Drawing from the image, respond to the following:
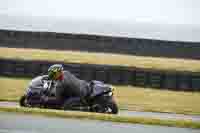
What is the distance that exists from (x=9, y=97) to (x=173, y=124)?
4.63 meters

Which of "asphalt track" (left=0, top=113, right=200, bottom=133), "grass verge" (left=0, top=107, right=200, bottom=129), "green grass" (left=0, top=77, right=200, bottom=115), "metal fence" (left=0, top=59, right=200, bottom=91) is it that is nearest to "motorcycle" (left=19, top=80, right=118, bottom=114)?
"grass verge" (left=0, top=107, right=200, bottom=129)

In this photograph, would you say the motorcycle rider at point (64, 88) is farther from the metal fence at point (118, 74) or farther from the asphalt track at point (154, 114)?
the metal fence at point (118, 74)

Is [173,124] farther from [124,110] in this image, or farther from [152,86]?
[152,86]

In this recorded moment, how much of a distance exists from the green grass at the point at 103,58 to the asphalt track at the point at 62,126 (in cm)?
571

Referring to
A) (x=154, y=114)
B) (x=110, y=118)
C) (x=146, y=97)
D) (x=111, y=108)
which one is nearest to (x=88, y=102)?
(x=111, y=108)

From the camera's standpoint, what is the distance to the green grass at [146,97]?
10.4 meters

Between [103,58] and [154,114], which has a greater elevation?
[103,58]

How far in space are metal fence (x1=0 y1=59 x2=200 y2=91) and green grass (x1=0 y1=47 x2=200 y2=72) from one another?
1.11m

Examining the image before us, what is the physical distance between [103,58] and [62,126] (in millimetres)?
6623

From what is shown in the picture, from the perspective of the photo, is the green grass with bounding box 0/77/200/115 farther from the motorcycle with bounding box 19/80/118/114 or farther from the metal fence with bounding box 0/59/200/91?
the motorcycle with bounding box 19/80/118/114

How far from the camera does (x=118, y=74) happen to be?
11555mm

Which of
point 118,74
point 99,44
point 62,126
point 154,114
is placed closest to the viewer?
point 62,126

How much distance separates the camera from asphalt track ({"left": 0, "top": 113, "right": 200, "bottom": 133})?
20.4ft

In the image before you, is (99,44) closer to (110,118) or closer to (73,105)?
(73,105)
